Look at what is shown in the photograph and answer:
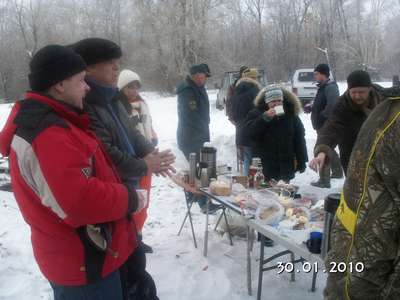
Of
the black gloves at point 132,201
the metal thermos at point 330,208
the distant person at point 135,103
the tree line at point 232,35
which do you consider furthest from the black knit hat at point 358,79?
the tree line at point 232,35

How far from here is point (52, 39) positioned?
3456 centimetres

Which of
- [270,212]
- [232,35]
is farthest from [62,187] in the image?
[232,35]

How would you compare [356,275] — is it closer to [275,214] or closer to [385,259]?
[385,259]

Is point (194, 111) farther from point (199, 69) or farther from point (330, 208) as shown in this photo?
point (330, 208)

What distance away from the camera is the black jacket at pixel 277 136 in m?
4.11

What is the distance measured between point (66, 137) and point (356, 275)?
1173 mm

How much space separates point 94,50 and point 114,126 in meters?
0.44

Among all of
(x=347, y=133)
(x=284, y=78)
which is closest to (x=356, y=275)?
(x=347, y=133)

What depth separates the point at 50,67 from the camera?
1725 mm

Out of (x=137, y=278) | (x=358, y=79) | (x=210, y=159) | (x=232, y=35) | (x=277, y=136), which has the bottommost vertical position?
(x=137, y=278)

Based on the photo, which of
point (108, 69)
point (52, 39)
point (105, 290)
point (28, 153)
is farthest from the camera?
point (52, 39)

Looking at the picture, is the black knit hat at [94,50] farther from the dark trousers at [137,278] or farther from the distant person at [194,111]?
the distant person at [194,111]

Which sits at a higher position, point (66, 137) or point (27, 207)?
point (66, 137)

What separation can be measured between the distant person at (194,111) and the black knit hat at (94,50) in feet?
9.37
